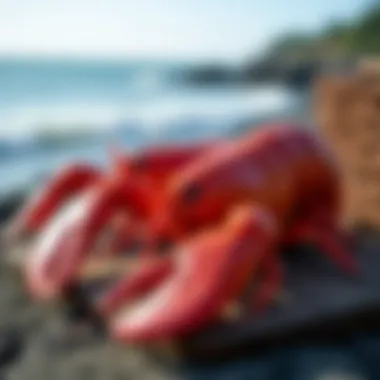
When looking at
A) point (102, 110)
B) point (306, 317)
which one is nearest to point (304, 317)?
point (306, 317)

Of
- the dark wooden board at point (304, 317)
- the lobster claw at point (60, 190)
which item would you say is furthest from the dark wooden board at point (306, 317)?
the lobster claw at point (60, 190)

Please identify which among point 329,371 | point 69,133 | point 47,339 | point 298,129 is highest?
point 69,133

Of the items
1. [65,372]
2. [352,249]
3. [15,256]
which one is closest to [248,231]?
[65,372]

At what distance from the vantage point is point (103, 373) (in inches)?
35.6

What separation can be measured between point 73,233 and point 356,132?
66 centimetres

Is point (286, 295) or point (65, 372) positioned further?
point (286, 295)

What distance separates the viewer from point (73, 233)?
102 centimetres

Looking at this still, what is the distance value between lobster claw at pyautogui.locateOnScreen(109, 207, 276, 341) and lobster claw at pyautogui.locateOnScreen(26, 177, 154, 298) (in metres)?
0.12

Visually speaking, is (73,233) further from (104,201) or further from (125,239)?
(125,239)

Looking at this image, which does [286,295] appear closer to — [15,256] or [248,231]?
[248,231]

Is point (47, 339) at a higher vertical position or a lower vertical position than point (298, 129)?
lower

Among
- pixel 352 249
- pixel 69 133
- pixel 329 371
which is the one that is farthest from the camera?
pixel 69 133

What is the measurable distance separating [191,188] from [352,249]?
35 cm

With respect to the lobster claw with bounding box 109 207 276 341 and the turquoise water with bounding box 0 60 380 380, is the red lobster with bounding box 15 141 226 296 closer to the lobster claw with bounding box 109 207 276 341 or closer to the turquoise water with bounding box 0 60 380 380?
the lobster claw with bounding box 109 207 276 341
